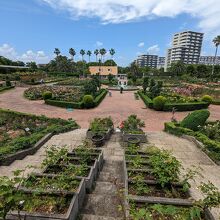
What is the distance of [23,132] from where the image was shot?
10.8 meters

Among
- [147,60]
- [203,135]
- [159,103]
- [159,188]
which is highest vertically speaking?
[147,60]

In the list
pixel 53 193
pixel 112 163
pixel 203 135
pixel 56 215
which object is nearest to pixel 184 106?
pixel 203 135

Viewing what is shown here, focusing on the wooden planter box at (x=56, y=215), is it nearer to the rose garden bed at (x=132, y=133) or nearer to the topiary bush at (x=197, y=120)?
the rose garden bed at (x=132, y=133)

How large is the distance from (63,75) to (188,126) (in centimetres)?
5580

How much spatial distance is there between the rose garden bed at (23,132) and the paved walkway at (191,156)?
535 cm

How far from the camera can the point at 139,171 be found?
5.56m

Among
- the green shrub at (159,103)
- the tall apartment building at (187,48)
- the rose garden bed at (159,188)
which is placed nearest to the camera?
the rose garden bed at (159,188)

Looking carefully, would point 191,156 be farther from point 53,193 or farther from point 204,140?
point 53,193

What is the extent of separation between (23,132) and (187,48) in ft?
416

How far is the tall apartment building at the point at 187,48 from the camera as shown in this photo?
120m

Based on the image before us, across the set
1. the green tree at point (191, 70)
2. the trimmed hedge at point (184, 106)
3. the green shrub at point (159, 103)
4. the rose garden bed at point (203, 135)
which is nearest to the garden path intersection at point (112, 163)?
the rose garden bed at point (203, 135)

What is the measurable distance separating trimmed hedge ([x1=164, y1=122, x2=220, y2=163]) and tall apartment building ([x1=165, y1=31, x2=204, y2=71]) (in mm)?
117479

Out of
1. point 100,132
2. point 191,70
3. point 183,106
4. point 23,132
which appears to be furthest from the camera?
point 191,70

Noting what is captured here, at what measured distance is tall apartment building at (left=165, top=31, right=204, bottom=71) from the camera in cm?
11994
